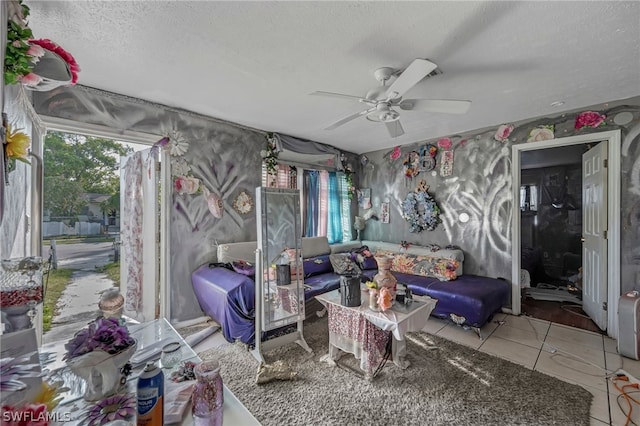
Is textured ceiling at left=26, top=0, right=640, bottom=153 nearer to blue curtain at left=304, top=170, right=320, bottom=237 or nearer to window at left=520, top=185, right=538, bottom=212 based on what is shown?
blue curtain at left=304, top=170, right=320, bottom=237

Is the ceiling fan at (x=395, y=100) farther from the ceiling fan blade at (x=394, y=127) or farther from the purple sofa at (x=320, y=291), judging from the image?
the purple sofa at (x=320, y=291)

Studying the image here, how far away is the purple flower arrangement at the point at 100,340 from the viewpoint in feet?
3.00

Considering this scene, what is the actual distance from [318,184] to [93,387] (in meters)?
3.93

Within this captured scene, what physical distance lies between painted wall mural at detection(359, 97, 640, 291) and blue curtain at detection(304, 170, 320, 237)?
123 centimetres

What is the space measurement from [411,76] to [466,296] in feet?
7.59

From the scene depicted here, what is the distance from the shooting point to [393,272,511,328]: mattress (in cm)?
275

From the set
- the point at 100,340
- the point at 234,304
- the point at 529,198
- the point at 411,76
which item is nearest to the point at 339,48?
the point at 411,76

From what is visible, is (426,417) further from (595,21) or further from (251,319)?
(595,21)

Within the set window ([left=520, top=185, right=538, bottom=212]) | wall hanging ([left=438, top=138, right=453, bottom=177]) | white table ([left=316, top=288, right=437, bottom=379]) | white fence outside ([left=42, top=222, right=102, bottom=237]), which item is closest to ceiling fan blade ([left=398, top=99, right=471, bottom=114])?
white table ([left=316, top=288, right=437, bottom=379])

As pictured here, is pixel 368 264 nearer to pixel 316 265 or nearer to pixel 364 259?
pixel 364 259

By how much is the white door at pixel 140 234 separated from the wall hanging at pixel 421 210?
3.57m

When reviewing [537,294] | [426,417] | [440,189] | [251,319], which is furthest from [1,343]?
[537,294]

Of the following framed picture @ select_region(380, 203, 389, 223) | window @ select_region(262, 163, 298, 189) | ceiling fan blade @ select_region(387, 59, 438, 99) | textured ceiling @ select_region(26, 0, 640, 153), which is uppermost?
textured ceiling @ select_region(26, 0, 640, 153)

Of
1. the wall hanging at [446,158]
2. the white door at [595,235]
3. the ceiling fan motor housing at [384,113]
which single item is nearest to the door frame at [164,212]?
the ceiling fan motor housing at [384,113]
